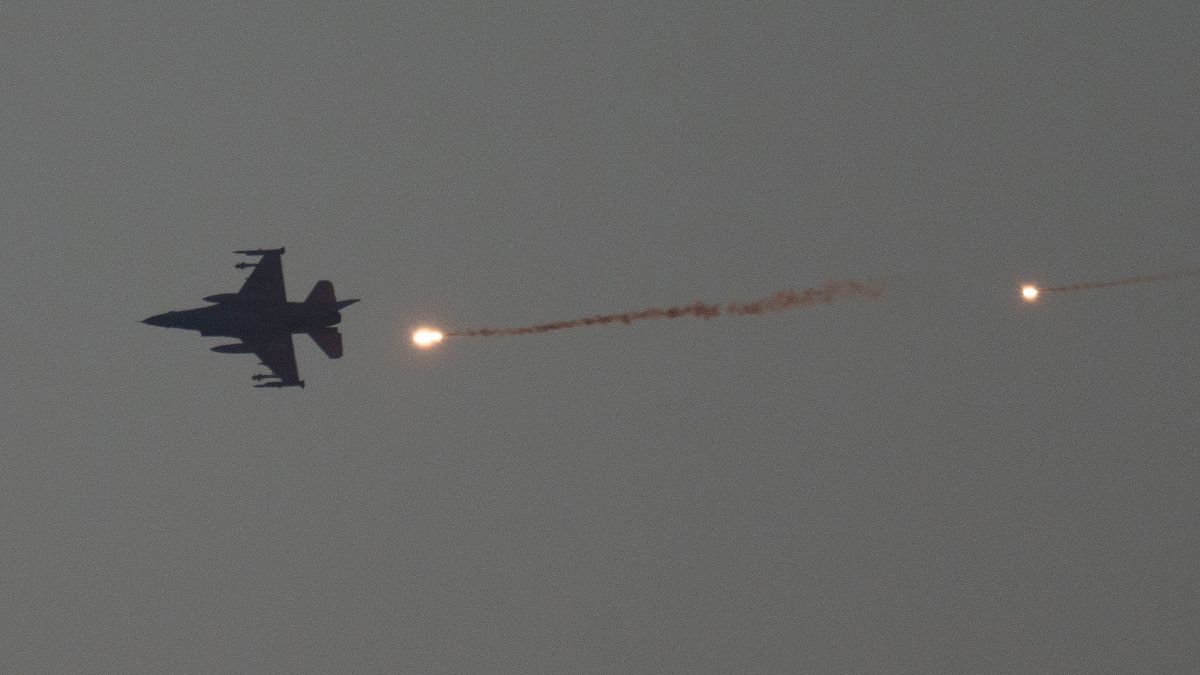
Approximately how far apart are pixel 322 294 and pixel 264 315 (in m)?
3.68

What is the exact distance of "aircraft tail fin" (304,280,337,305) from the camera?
15512 cm

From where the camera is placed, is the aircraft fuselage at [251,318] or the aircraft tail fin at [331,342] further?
the aircraft tail fin at [331,342]

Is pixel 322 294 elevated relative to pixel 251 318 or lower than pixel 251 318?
elevated

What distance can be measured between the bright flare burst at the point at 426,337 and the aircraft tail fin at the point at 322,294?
16.9 feet

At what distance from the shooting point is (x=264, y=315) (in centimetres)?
15425

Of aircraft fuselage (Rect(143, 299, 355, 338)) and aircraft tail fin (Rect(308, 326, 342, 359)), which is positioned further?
aircraft tail fin (Rect(308, 326, 342, 359))

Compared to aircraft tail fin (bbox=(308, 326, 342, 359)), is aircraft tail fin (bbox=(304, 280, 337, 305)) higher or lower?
higher

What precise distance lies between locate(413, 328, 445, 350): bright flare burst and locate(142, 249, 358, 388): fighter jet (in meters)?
4.40

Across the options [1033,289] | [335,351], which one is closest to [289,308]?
[335,351]

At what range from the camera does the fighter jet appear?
153125 millimetres

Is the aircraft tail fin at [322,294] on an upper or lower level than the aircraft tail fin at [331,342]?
upper

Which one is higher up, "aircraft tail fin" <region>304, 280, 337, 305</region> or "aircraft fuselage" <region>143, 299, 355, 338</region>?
"aircraft tail fin" <region>304, 280, 337, 305</region>

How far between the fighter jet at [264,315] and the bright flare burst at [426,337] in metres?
4.40

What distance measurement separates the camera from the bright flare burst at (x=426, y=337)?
155375mm
